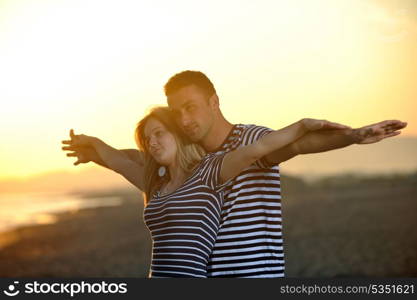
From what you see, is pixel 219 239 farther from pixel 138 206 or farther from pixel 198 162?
pixel 138 206

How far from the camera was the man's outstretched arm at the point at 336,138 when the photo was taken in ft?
14.0

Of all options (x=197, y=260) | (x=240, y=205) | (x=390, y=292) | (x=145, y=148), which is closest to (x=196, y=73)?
(x=145, y=148)

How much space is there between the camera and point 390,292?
5547 mm

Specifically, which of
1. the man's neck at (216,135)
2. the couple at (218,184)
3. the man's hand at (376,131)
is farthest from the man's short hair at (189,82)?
the man's hand at (376,131)

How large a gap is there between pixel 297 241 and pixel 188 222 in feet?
50.1

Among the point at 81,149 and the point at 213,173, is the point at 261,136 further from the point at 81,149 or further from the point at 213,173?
the point at 81,149

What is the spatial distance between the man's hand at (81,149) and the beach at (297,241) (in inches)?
406

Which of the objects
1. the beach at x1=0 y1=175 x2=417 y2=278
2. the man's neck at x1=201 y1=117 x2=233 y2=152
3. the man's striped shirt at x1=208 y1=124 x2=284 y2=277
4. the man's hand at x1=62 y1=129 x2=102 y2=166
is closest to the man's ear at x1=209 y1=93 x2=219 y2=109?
the man's neck at x1=201 y1=117 x2=233 y2=152

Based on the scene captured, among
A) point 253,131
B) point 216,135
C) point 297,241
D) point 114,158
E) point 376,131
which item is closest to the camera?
point 376,131

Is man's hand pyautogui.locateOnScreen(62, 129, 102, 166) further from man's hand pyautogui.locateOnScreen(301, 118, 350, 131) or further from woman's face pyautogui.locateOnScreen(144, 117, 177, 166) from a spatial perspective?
man's hand pyautogui.locateOnScreen(301, 118, 350, 131)

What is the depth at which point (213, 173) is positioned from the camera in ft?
14.5

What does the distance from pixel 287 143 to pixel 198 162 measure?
1.85 ft

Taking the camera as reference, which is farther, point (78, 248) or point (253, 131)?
point (78, 248)

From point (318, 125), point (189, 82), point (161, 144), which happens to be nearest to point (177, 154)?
point (161, 144)
